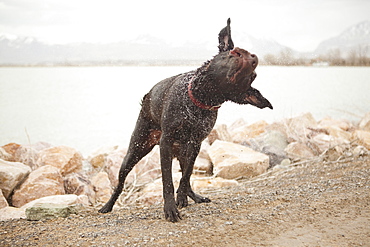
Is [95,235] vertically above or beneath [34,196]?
above

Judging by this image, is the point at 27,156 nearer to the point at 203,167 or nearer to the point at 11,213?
the point at 11,213

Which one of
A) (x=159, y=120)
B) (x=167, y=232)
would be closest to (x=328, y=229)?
(x=167, y=232)

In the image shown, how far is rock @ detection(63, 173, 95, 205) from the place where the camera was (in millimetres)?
5461

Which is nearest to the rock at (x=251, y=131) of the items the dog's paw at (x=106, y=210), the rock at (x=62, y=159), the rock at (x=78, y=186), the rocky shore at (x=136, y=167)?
the rocky shore at (x=136, y=167)

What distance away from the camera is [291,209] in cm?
328

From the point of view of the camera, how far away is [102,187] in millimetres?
5871

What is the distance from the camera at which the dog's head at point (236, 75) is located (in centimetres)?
267

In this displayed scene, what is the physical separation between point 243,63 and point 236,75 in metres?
0.11

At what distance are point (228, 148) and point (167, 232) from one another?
365cm

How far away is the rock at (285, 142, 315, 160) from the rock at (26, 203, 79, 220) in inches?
175

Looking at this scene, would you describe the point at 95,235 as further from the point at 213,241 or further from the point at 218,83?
the point at 218,83

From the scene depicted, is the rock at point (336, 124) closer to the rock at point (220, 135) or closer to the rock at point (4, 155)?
the rock at point (220, 135)

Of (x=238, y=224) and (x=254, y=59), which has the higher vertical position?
(x=254, y=59)

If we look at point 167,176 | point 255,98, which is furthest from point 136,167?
point 255,98
